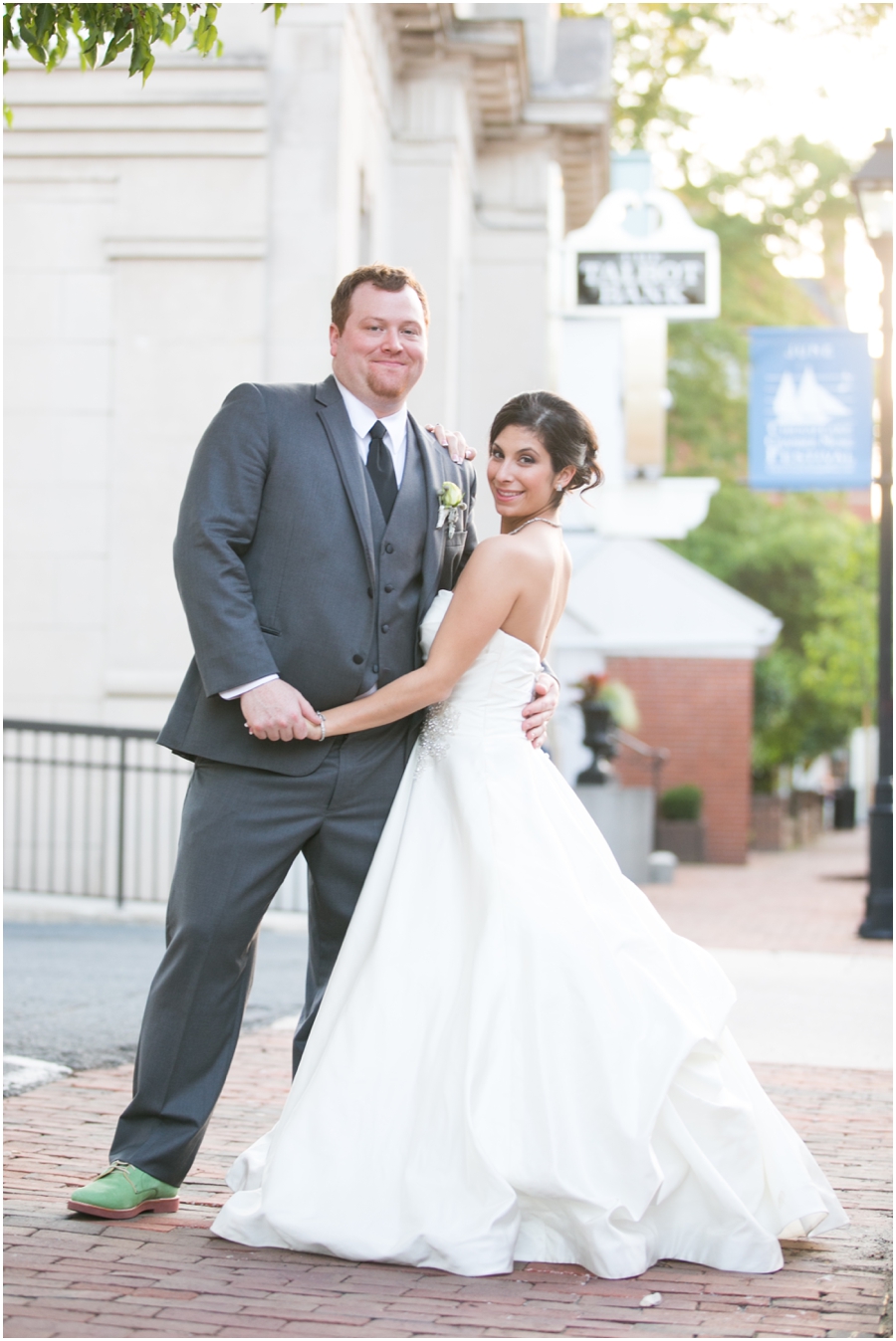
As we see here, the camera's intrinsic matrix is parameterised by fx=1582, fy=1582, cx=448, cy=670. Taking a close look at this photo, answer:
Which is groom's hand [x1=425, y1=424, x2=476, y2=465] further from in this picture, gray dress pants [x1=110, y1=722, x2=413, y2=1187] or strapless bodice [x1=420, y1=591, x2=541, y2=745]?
gray dress pants [x1=110, y1=722, x2=413, y2=1187]

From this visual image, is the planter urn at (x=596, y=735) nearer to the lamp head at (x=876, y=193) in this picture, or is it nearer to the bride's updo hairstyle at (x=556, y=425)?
the lamp head at (x=876, y=193)

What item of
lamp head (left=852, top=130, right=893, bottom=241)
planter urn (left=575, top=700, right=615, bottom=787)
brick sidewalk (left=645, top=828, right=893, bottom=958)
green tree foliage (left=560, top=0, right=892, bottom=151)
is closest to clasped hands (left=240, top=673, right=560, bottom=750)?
brick sidewalk (left=645, top=828, right=893, bottom=958)

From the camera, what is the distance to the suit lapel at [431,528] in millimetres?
4387

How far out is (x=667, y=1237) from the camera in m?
3.87

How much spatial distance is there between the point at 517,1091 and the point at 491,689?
109 cm

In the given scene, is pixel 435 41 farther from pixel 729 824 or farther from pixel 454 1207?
pixel 729 824

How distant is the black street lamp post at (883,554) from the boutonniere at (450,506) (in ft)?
27.5

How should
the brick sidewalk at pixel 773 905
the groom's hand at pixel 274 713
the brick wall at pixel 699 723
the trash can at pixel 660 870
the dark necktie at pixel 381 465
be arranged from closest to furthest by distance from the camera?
1. the groom's hand at pixel 274 713
2. the dark necktie at pixel 381 465
3. the brick sidewalk at pixel 773 905
4. the trash can at pixel 660 870
5. the brick wall at pixel 699 723

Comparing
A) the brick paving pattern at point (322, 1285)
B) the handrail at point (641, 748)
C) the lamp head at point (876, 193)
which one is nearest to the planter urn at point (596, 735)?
the handrail at point (641, 748)

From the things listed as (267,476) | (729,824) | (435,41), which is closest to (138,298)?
(435,41)

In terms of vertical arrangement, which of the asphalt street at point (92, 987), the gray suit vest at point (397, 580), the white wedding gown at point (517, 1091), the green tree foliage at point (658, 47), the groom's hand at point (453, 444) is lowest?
the asphalt street at point (92, 987)

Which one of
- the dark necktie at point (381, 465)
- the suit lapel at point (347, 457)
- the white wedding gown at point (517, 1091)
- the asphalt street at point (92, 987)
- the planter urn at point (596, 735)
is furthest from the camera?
the planter urn at point (596, 735)

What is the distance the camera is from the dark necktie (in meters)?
4.34

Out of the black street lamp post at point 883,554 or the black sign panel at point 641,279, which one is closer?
the black street lamp post at point 883,554
